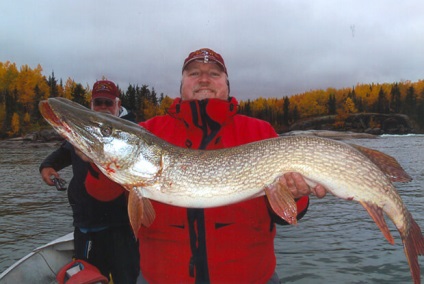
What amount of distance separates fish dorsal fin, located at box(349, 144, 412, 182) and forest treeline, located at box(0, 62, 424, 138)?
160ft

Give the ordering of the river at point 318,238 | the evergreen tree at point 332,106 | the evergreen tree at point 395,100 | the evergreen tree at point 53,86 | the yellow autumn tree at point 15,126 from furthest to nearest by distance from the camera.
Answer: the evergreen tree at point 332,106 → the evergreen tree at point 395,100 → the evergreen tree at point 53,86 → the yellow autumn tree at point 15,126 → the river at point 318,238

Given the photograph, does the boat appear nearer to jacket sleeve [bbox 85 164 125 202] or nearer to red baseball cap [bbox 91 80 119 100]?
jacket sleeve [bbox 85 164 125 202]

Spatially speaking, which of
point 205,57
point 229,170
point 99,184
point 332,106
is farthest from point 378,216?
point 332,106

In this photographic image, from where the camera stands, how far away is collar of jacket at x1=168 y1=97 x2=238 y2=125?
8.61 ft

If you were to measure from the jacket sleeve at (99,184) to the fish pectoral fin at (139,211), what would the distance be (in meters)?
0.29

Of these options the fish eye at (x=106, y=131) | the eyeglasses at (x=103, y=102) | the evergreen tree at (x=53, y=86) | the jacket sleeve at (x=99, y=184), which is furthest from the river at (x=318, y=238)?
the evergreen tree at (x=53, y=86)

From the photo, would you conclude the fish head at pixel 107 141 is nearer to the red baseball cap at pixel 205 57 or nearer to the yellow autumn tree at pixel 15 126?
the red baseball cap at pixel 205 57

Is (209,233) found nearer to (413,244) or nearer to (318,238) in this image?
(413,244)

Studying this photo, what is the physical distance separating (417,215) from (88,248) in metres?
7.02

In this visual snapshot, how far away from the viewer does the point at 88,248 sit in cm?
352

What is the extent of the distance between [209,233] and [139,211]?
1.57 ft

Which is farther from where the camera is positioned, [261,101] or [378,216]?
[261,101]

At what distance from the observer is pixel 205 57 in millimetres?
3018

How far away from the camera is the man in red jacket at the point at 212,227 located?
2299 mm
